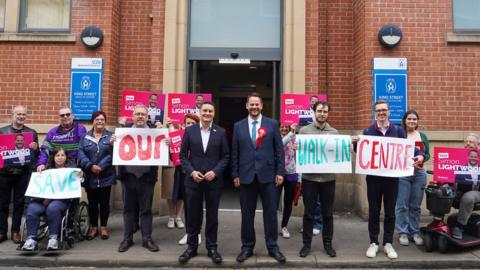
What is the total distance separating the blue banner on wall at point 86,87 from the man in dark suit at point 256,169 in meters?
3.88

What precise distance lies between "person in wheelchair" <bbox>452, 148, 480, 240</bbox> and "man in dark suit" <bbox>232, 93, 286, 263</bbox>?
2473 mm

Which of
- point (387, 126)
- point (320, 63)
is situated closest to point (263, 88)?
point (320, 63)

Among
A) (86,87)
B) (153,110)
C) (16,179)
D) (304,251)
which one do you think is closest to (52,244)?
(16,179)

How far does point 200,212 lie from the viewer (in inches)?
209

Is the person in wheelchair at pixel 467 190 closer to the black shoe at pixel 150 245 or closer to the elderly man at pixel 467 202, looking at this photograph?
the elderly man at pixel 467 202

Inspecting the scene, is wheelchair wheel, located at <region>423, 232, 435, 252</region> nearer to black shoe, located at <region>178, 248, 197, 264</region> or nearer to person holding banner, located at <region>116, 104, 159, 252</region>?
black shoe, located at <region>178, 248, 197, 264</region>

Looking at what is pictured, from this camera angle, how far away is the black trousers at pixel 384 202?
5.40m

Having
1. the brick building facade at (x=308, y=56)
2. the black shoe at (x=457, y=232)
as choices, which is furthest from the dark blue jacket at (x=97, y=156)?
the black shoe at (x=457, y=232)

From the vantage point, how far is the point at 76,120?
794 cm

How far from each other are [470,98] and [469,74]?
0.45m

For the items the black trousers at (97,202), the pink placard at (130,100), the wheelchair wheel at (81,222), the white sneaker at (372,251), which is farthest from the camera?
the pink placard at (130,100)

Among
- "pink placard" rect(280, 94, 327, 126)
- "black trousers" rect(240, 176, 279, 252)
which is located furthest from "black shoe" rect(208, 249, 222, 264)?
"pink placard" rect(280, 94, 327, 126)

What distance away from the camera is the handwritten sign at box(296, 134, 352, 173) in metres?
5.46

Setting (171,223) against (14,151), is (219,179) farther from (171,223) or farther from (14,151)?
(14,151)
